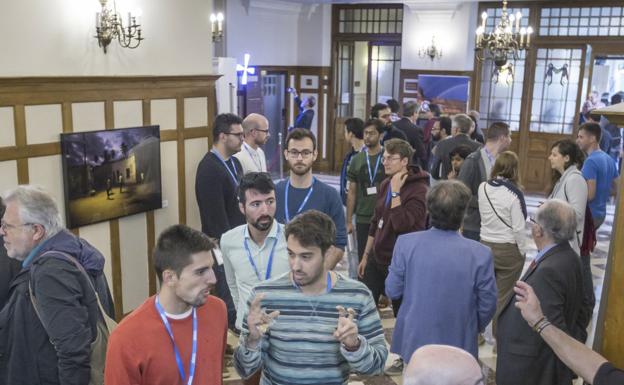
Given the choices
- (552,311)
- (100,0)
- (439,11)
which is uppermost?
(439,11)

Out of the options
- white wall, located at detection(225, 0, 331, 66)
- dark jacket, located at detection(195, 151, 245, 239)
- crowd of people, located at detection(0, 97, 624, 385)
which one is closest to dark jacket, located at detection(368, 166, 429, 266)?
crowd of people, located at detection(0, 97, 624, 385)

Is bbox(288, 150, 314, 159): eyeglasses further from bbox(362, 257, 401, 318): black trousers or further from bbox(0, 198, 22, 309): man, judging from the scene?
bbox(0, 198, 22, 309): man

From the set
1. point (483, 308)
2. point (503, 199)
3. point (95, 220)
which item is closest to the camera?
point (483, 308)

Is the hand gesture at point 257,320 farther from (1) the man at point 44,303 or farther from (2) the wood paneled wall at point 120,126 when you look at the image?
(2) the wood paneled wall at point 120,126

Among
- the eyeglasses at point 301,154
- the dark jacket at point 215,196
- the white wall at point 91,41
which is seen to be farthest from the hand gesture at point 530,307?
the white wall at point 91,41

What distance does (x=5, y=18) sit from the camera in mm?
3852

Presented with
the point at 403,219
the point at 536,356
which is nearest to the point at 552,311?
the point at 536,356

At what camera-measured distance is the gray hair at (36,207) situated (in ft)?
7.98

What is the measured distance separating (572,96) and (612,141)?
1001 millimetres

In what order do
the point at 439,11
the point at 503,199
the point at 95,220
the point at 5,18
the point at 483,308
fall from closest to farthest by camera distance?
1. the point at 483,308
2. the point at 5,18
3. the point at 503,199
4. the point at 95,220
5. the point at 439,11

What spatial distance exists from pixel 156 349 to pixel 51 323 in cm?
62

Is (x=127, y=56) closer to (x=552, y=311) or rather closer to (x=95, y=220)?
(x=95, y=220)

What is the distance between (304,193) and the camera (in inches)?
137

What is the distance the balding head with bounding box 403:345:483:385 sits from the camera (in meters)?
1.42
